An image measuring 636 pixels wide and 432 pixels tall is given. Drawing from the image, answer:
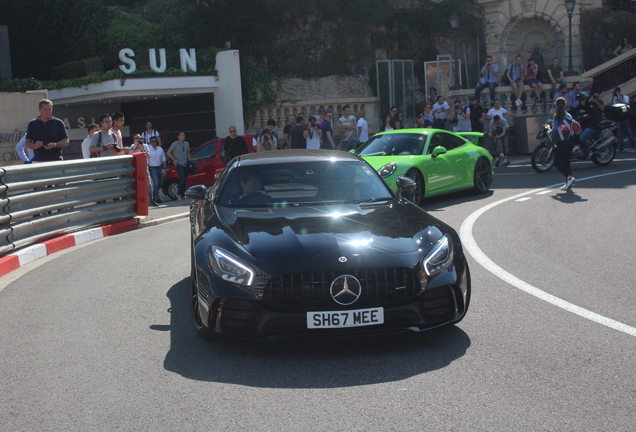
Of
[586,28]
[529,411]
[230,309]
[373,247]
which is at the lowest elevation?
[529,411]

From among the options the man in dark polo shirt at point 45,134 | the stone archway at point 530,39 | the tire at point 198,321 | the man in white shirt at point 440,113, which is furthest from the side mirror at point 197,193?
the stone archway at point 530,39

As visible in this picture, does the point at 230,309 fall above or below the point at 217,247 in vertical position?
below

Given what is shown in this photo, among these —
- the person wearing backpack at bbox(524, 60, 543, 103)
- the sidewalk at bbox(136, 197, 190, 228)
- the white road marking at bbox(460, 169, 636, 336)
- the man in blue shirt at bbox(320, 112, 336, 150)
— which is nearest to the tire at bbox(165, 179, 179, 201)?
the sidewalk at bbox(136, 197, 190, 228)

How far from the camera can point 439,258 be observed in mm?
5348

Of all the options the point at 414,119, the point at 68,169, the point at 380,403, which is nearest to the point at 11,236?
the point at 68,169

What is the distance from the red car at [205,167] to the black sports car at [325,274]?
46.0 feet

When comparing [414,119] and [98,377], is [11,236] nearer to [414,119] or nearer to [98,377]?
[98,377]

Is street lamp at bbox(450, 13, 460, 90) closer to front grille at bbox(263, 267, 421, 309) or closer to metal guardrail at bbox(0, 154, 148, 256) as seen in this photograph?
metal guardrail at bbox(0, 154, 148, 256)

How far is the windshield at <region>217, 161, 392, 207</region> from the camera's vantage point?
6.54 meters

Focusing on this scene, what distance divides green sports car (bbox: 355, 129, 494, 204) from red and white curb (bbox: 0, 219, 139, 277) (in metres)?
4.48

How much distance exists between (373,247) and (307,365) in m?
0.92

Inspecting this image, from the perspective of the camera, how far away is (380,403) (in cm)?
425

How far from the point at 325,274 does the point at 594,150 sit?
49.4 ft

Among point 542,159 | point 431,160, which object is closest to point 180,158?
point 431,160
